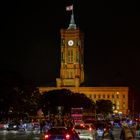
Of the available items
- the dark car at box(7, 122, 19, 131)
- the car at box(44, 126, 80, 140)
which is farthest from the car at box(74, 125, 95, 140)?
the dark car at box(7, 122, 19, 131)

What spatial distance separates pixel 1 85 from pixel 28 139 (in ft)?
169

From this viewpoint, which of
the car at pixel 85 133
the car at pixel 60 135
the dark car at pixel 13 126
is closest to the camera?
the car at pixel 60 135

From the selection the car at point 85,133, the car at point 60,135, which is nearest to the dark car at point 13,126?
the car at point 85,133

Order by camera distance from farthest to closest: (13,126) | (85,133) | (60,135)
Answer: (13,126) < (85,133) < (60,135)

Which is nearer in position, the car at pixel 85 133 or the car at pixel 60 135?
the car at pixel 60 135

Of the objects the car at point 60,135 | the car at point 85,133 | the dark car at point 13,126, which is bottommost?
the car at point 60,135

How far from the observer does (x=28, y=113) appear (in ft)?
449

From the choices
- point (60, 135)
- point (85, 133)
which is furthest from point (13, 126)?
point (60, 135)

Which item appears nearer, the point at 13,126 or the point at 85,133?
the point at 85,133

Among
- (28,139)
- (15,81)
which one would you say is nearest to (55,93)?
(15,81)

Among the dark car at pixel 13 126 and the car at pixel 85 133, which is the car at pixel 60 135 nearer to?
the car at pixel 85 133

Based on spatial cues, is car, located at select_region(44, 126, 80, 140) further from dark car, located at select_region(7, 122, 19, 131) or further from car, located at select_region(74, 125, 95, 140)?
dark car, located at select_region(7, 122, 19, 131)

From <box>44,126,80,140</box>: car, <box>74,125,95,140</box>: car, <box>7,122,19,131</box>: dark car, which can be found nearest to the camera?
<box>44,126,80,140</box>: car

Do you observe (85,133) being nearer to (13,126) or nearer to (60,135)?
(60,135)
